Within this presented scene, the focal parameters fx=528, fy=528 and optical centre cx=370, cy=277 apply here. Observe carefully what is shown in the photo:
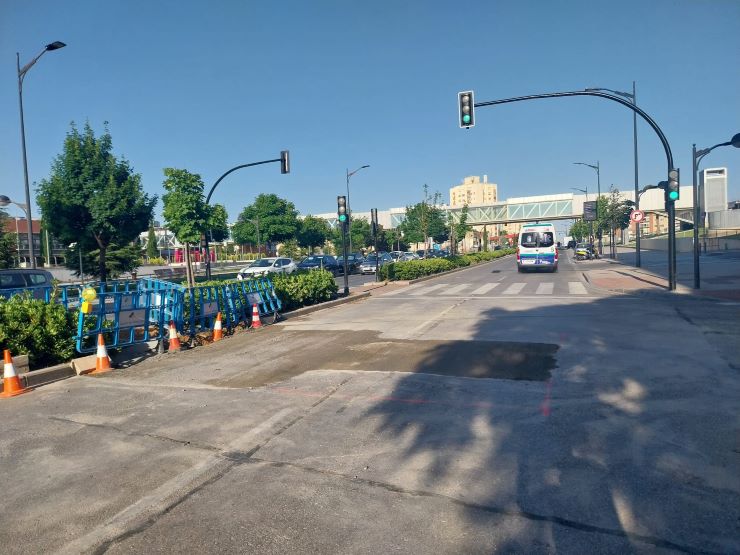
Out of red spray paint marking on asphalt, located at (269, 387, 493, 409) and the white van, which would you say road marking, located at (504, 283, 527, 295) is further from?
red spray paint marking on asphalt, located at (269, 387, 493, 409)

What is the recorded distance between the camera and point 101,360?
855 cm

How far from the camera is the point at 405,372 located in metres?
7.64

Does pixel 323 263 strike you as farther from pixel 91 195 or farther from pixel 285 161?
pixel 91 195

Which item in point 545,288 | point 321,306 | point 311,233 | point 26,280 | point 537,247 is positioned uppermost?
point 311,233

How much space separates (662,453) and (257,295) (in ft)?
34.1

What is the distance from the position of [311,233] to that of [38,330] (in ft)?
222

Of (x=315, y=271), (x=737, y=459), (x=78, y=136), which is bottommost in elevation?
(x=737, y=459)

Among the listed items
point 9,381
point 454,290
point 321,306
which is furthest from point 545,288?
point 9,381

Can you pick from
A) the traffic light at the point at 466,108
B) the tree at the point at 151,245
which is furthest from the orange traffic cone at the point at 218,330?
the tree at the point at 151,245

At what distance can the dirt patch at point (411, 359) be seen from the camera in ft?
24.9

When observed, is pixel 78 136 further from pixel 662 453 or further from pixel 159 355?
pixel 662 453

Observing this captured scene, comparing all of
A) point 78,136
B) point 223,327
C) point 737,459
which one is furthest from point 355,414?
point 78,136

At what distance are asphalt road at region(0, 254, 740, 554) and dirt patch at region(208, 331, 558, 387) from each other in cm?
6

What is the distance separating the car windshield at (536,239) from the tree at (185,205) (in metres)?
19.7
